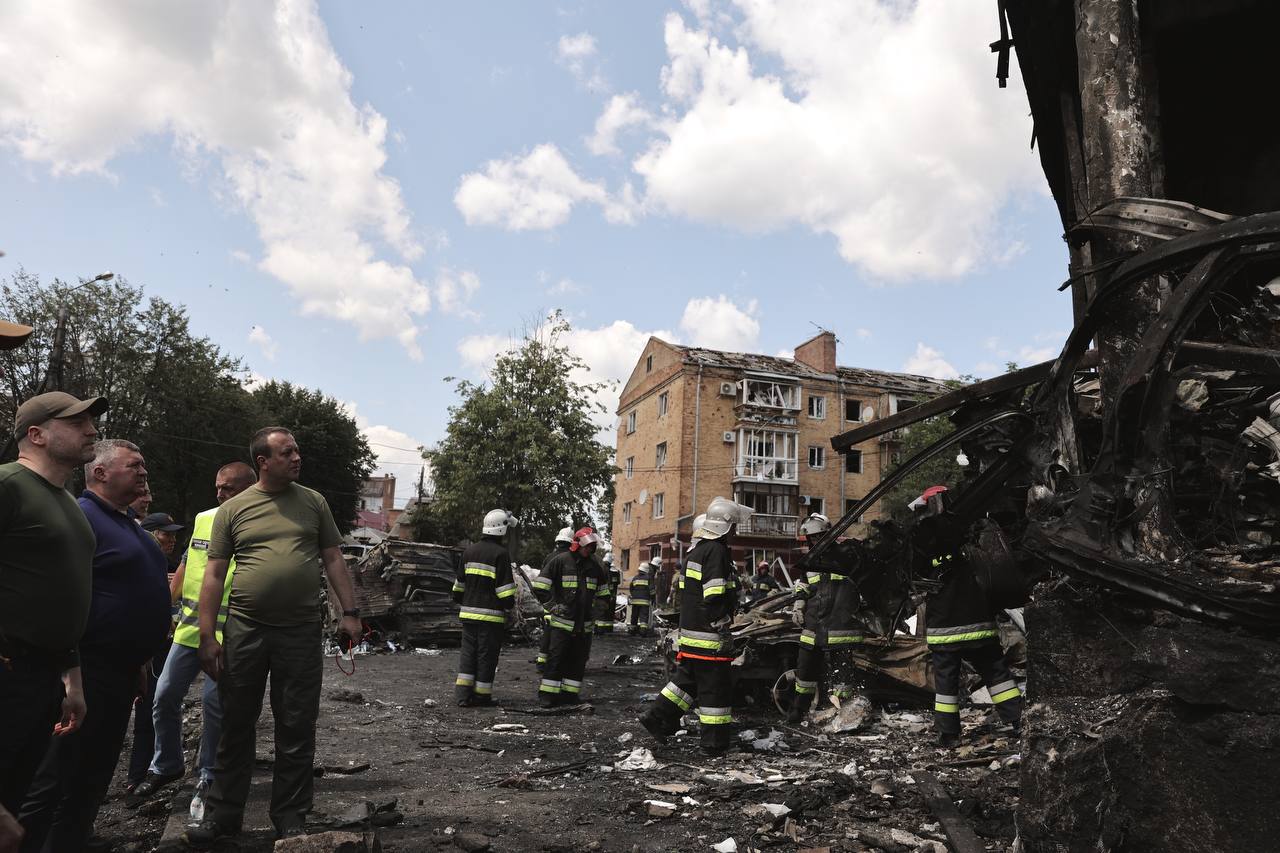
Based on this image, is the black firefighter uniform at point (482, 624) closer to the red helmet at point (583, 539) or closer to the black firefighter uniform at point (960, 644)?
the red helmet at point (583, 539)

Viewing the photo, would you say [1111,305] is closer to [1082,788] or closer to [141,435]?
[1082,788]

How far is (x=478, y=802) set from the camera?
488 centimetres

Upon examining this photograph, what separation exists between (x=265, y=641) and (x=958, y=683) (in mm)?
5273

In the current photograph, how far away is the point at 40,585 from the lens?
271 centimetres

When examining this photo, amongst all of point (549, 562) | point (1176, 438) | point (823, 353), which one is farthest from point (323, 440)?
point (1176, 438)

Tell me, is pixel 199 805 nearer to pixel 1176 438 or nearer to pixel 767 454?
pixel 1176 438

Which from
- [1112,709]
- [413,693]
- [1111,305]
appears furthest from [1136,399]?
[413,693]

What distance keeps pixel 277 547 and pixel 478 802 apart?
2017 millimetres

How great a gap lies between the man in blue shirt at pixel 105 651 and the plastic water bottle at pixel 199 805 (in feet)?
1.82

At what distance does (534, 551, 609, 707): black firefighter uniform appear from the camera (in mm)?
8836

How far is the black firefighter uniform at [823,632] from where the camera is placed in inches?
310

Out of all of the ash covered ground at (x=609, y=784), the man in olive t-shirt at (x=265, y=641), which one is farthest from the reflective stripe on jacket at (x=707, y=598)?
the man in olive t-shirt at (x=265, y=641)

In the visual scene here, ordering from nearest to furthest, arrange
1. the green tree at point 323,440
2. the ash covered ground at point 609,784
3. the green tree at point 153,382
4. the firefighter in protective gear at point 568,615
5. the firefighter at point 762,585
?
the ash covered ground at point 609,784, the firefighter in protective gear at point 568,615, the firefighter at point 762,585, the green tree at point 153,382, the green tree at point 323,440

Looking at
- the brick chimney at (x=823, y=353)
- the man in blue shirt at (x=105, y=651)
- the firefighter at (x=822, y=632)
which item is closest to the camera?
the man in blue shirt at (x=105, y=651)
